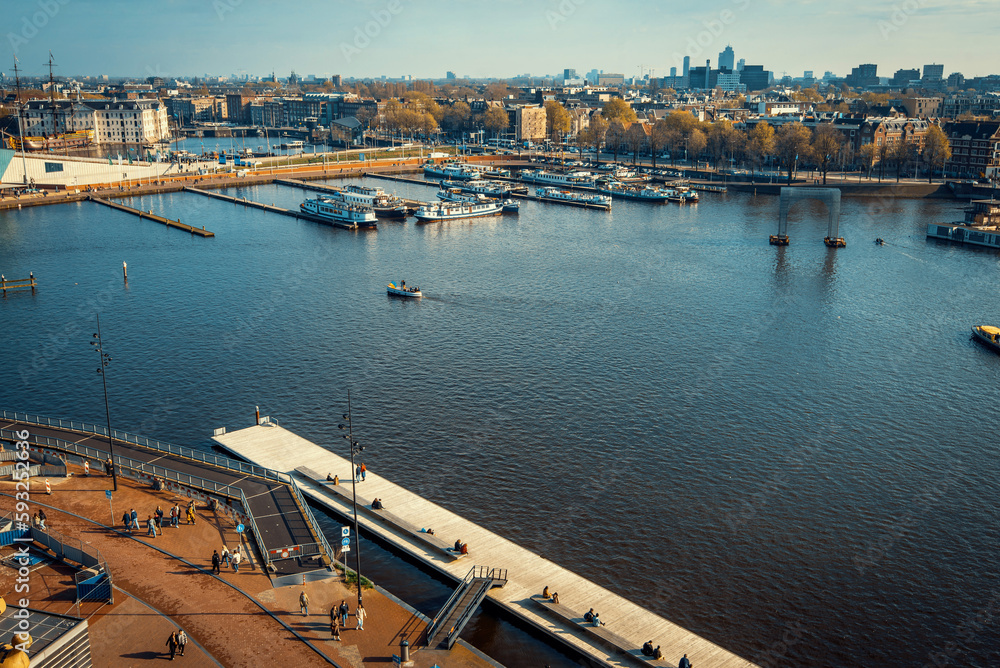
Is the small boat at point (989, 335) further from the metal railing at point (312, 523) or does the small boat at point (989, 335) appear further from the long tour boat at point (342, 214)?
the long tour boat at point (342, 214)

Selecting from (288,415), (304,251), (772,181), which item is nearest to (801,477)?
(288,415)

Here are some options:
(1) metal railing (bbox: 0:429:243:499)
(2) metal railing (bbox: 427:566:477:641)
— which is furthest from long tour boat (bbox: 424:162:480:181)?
(2) metal railing (bbox: 427:566:477:641)

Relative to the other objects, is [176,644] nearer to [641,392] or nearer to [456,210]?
[641,392]

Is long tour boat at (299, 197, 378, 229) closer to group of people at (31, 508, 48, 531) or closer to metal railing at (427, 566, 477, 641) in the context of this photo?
group of people at (31, 508, 48, 531)

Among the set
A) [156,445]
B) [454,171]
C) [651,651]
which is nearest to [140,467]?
[156,445]

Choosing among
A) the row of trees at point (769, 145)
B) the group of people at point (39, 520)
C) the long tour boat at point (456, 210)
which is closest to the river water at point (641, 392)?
the group of people at point (39, 520)

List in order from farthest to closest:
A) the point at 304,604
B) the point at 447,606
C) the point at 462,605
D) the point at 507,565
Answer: the point at 507,565 < the point at 462,605 < the point at 447,606 < the point at 304,604

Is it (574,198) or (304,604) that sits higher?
(574,198)
